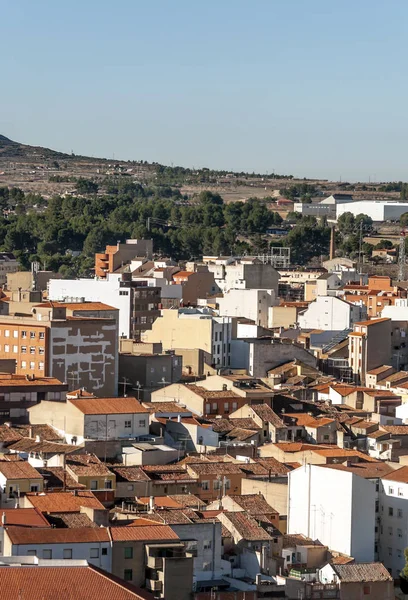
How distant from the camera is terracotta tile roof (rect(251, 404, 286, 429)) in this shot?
43.8 metres

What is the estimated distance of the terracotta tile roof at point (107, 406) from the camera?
40.9 meters

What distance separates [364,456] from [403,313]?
24.2m

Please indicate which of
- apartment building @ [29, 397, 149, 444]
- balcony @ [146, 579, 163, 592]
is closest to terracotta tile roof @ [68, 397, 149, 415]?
apartment building @ [29, 397, 149, 444]

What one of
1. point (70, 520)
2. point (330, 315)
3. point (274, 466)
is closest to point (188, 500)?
point (274, 466)

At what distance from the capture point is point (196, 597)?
1104 inches

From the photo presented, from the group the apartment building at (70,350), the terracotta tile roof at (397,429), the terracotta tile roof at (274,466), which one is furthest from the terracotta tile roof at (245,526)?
the apartment building at (70,350)

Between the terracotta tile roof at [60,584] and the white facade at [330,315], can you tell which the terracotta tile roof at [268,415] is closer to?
the terracotta tile roof at [60,584]

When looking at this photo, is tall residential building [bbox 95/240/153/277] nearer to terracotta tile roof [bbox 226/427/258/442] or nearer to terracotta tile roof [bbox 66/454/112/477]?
terracotta tile roof [bbox 226/427/258/442]

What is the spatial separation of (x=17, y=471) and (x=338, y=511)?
588 cm

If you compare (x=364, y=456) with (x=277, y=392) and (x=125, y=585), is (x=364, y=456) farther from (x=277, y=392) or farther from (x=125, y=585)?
(x=125, y=585)

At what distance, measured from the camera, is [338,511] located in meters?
33.5

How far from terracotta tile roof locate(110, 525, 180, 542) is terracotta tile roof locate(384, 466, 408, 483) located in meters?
7.41

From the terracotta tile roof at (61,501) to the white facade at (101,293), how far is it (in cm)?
3154

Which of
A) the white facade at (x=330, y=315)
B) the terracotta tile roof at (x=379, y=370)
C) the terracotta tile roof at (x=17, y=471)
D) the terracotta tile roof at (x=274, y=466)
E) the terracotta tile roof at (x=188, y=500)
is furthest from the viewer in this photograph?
the white facade at (x=330, y=315)
